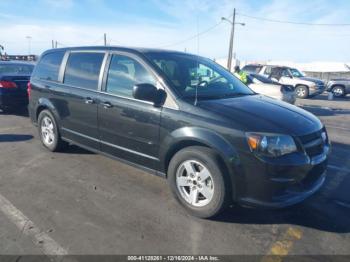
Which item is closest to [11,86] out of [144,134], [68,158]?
[68,158]

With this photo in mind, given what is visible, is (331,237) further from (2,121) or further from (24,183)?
(2,121)

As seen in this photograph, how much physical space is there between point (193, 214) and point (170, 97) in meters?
1.36

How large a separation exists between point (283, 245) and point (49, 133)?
14.4ft

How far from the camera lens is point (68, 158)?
5.45m

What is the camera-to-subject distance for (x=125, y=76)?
13.8 ft

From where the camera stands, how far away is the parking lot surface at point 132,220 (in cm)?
301

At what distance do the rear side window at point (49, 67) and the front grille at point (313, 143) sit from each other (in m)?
4.08

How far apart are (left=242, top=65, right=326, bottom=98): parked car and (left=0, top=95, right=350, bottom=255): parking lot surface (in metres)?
13.3

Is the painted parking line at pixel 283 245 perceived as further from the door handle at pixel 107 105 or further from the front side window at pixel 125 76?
→ the door handle at pixel 107 105

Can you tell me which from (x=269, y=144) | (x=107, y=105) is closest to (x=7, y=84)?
(x=107, y=105)

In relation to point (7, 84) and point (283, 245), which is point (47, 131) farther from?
point (283, 245)

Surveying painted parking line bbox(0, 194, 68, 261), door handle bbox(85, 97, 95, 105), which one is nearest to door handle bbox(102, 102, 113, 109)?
door handle bbox(85, 97, 95, 105)

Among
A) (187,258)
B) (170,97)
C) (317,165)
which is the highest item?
(170,97)

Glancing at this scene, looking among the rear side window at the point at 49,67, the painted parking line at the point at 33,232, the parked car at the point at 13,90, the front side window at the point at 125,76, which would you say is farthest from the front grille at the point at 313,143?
the parked car at the point at 13,90
